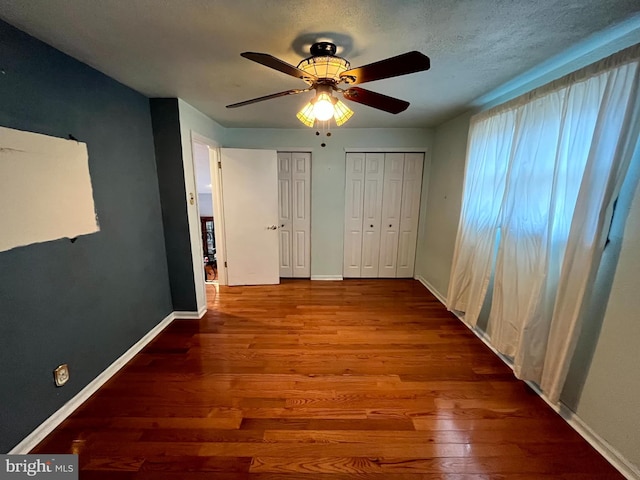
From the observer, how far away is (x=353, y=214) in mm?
3895

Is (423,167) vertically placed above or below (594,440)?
above

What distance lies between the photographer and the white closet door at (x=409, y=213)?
3.74 meters

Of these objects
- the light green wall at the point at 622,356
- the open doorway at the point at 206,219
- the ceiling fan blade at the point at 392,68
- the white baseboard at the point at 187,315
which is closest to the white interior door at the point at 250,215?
the white baseboard at the point at 187,315

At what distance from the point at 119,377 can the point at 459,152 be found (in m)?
3.91

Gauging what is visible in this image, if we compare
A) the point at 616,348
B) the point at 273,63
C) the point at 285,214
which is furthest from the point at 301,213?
the point at 616,348

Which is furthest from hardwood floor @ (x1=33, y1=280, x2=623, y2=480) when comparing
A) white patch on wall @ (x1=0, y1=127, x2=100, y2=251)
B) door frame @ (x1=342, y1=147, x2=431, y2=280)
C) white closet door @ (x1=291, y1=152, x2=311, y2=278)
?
door frame @ (x1=342, y1=147, x2=431, y2=280)

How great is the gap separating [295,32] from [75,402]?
2.62 metres

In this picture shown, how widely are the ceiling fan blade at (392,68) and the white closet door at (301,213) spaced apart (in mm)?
2389

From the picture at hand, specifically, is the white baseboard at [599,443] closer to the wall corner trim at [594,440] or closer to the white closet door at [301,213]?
the wall corner trim at [594,440]

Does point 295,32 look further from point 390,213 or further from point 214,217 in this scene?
point 390,213

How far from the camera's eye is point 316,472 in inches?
50.4

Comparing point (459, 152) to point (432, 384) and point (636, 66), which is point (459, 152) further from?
point (432, 384)

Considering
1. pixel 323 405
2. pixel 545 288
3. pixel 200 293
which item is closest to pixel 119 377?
pixel 200 293

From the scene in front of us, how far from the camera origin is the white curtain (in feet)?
4.30
